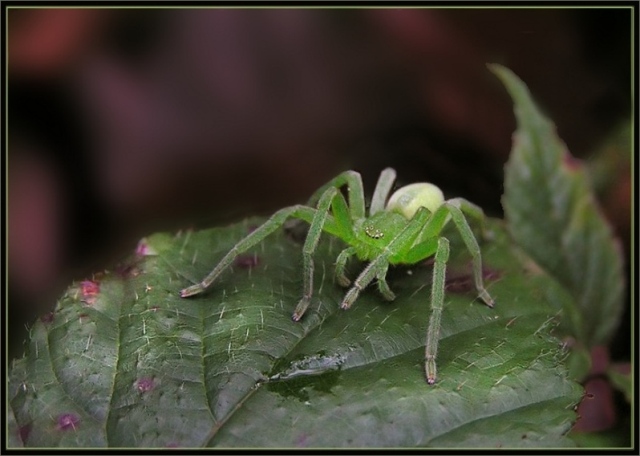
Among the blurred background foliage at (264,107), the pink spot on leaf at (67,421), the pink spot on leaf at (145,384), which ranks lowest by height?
the pink spot on leaf at (67,421)

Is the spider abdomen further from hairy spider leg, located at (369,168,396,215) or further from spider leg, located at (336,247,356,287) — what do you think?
spider leg, located at (336,247,356,287)

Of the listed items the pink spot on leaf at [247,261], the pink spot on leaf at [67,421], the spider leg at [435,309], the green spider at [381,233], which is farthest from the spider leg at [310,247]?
the pink spot on leaf at [67,421]

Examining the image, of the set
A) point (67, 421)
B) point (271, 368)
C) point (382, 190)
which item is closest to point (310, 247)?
point (271, 368)

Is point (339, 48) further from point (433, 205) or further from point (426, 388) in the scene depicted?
point (426, 388)

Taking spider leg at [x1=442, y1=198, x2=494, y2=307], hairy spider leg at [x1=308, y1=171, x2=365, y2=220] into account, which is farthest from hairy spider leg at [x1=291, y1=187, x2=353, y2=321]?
spider leg at [x1=442, y1=198, x2=494, y2=307]

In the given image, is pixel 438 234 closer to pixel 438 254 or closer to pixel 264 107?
pixel 438 254

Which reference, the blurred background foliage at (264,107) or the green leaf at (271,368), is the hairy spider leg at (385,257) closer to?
the green leaf at (271,368)

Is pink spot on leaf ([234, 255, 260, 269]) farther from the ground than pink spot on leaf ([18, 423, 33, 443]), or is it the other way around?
pink spot on leaf ([234, 255, 260, 269])

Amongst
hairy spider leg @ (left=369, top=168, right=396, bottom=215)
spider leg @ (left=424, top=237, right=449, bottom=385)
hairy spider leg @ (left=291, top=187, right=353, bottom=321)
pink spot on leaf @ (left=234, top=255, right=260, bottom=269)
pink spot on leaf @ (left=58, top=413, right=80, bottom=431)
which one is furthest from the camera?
hairy spider leg @ (left=369, top=168, right=396, bottom=215)
